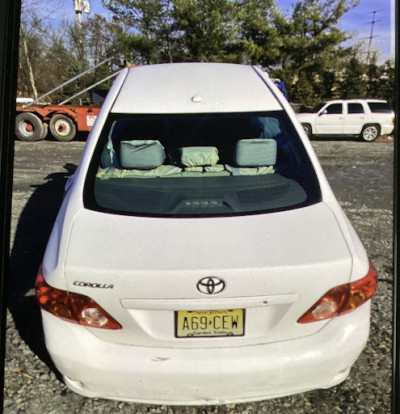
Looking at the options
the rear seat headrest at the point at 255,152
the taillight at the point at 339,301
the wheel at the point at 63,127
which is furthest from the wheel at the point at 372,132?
the wheel at the point at 63,127

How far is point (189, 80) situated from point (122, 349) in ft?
4.60

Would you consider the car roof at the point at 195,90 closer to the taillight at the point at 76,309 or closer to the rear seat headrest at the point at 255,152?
the rear seat headrest at the point at 255,152

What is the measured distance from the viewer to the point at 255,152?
1997 millimetres

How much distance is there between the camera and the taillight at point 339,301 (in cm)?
144

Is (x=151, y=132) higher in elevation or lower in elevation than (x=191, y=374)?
higher

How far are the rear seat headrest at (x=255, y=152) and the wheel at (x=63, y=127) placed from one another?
54.8 inches

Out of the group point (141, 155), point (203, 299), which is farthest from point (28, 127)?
point (203, 299)

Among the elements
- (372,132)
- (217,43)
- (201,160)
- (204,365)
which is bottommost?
(204,365)

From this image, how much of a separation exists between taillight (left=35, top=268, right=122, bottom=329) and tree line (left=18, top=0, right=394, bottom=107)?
878 mm

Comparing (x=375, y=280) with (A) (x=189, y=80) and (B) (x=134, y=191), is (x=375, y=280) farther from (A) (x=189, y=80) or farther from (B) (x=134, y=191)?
(A) (x=189, y=80)

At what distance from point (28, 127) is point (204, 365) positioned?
1.40 metres

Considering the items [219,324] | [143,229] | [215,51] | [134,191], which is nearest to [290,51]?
[215,51]

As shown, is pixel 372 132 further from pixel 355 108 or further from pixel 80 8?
pixel 80 8

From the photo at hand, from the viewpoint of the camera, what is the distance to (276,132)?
2105mm
